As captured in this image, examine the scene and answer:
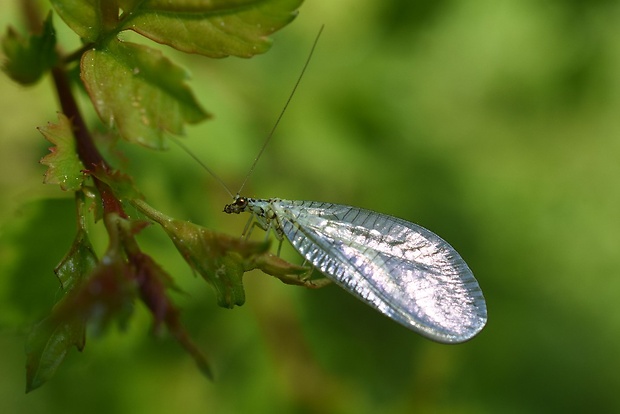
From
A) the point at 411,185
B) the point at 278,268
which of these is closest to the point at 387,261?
the point at 411,185

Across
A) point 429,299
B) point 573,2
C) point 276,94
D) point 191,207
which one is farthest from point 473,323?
point 573,2

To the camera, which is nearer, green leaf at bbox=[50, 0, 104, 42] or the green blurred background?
green leaf at bbox=[50, 0, 104, 42]

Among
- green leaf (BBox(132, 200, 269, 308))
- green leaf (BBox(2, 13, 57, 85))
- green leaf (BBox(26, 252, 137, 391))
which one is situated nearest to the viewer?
green leaf (BBox(26, 252, 137, 391))

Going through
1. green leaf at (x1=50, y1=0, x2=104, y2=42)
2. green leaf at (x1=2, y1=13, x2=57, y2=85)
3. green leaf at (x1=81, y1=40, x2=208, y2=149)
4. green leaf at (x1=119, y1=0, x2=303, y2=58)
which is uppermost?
green leaf at (x1=119, y1=0, x2=303, y2=58)

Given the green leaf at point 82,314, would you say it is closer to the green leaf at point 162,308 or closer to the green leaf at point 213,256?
the green leaf at point 162,308

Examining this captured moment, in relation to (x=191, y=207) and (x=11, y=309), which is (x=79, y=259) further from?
(x=191, y=207)

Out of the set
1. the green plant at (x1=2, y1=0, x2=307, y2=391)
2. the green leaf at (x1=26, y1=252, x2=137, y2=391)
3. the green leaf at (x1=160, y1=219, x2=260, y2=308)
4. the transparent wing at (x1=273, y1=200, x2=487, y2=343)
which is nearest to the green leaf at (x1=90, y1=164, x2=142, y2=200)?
the green plant at (x1=2, y1=0, x2=307, y2=391)

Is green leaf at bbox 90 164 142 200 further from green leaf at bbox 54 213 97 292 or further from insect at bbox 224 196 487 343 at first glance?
insect at bbox 224 196 487 343
